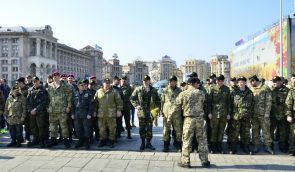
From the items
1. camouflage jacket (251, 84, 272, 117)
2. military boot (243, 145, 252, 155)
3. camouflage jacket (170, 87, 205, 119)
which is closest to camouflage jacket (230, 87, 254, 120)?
camouflage jacket (251, 84, 272, 117)

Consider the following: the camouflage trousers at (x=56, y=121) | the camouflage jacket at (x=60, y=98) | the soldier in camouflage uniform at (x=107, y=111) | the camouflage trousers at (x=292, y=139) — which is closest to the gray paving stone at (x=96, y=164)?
the soldier in camouflage uniform at (x=107, y=111)

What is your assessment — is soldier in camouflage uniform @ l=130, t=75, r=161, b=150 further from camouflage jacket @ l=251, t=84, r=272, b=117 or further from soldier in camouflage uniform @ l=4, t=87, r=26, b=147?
soldier in camouflage uniform @ l=4, t=87, r=26, b=147

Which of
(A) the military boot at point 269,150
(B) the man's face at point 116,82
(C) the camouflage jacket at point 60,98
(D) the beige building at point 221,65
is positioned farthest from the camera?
(D) the beige building at point 221,65

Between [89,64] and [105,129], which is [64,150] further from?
[89,64]

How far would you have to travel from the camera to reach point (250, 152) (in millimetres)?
8844

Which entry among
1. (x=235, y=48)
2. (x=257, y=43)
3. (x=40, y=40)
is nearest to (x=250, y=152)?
(x=257, y=43)

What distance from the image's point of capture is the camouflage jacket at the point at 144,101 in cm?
939

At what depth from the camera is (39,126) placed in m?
9.82

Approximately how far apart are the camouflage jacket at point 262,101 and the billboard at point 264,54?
36667 millimetres

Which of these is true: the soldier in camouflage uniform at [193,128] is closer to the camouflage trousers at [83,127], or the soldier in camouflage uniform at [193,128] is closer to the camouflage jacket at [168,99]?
the camouflage jacket at [168,99]

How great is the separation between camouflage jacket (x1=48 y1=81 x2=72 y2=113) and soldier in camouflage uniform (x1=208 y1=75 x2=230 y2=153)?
4167mm

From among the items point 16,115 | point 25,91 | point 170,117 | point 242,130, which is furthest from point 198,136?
point 25,91

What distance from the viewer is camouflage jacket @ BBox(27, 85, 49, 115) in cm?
980

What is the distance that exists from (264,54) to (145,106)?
46970 millimetres
